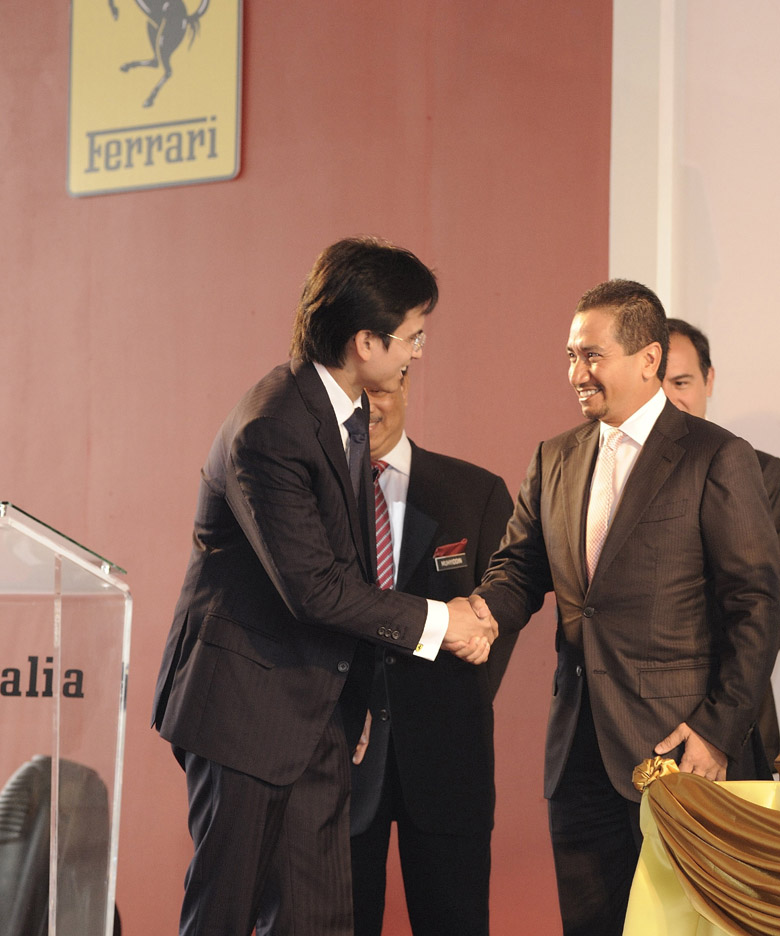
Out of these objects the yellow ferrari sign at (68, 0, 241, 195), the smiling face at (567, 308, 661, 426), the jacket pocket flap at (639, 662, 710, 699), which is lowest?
the jacket pocket flap at (639, 662, 710, 699)

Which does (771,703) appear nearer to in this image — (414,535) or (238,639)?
(414,535)

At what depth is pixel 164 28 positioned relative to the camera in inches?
150

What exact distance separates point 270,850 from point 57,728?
21.2 inches

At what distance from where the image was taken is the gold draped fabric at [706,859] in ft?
5.49

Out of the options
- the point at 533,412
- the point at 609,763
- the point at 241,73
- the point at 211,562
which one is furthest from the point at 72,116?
the point at 609,763

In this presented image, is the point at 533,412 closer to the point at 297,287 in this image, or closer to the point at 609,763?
the point at 297,287

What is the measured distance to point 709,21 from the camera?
327 centimetres

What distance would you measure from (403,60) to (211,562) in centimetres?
199

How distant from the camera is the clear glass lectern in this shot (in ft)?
5.75

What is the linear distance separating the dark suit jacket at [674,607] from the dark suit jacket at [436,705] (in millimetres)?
255

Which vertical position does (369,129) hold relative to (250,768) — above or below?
above

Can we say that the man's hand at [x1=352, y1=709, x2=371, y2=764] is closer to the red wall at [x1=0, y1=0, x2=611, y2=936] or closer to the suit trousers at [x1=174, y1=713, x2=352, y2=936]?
the suit trousers at [x1=174, y1=713, x2=352, y2=936]

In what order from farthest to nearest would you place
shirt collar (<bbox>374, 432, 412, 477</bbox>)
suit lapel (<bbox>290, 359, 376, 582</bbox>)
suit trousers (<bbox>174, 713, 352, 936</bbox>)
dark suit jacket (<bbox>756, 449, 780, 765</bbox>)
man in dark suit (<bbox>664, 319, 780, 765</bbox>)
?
man in dark suit (<bbox>664, 319, 780, 765</bbox>) → shirt collar (<bbox>374, 432, 412, 477</bbox>) → dark suit jacket (<bbox>756, 449, 780, 765</bbox>) → suit lapel (<bbox>290, 359, 376, 582</bbox>) → suit trousers (<bbox>174, 713, 352, 936</bbox>)

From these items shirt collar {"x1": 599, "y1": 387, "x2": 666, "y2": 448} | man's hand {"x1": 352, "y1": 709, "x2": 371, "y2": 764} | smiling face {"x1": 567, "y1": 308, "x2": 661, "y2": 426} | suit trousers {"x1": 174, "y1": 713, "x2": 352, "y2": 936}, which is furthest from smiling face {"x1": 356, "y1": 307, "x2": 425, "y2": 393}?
man's hand {"x1": 352, "y1": 709, "x2": 371, "y2": 764}
